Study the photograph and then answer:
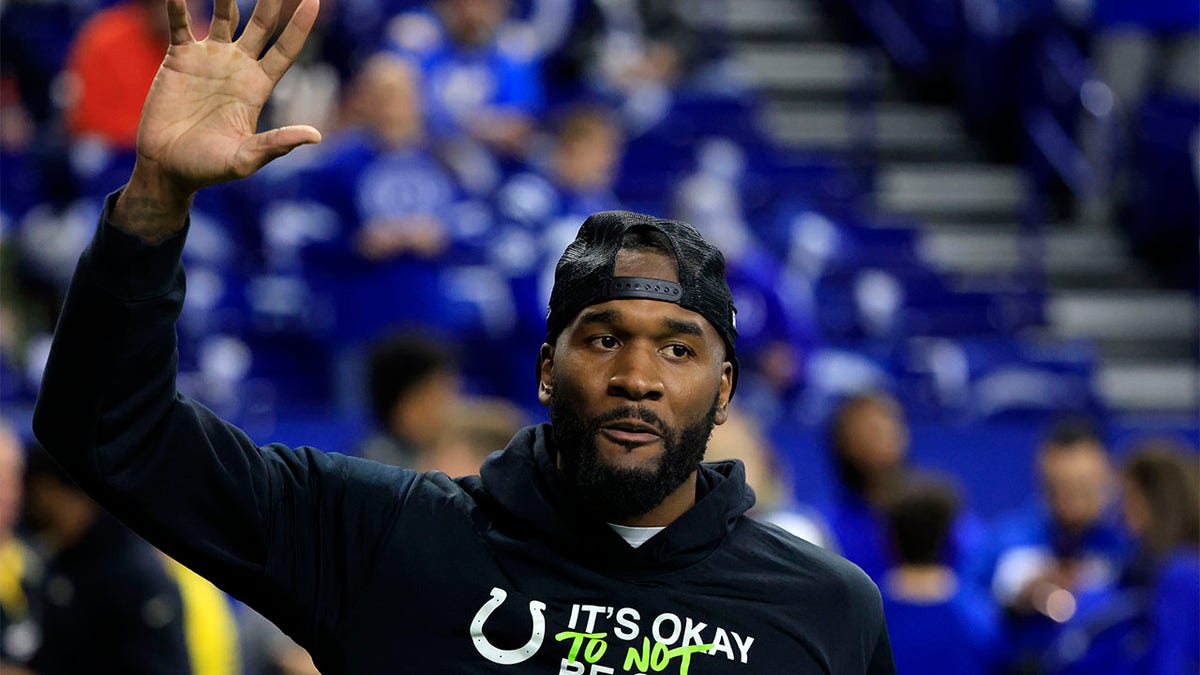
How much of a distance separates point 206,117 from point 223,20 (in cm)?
12

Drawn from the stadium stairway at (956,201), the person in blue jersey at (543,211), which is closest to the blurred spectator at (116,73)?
the person in blue jersey at (543,211)

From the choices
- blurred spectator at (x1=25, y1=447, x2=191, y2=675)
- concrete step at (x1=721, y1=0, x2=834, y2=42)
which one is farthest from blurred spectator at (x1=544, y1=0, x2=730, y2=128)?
blurred spectator at (x1=25, y1=447, x2=191, y2=675)

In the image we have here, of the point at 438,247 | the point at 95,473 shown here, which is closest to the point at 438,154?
the point at 438,247

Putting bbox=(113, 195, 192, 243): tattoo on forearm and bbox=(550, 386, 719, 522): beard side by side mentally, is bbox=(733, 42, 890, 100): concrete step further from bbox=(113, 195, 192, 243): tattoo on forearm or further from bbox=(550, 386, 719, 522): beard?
bbox=(113, 195, 192, 243): tattoo on forearm

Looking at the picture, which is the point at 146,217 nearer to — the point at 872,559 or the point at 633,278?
the point at 633,278

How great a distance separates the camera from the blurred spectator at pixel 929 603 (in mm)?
4914

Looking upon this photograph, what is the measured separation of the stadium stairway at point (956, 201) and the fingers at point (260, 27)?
8793mm

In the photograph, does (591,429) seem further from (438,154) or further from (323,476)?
(438,154)

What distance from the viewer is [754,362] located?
8.05 m

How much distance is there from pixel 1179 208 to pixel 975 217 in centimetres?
159

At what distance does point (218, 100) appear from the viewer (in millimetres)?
2053

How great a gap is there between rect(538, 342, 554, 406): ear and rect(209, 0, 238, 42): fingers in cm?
56

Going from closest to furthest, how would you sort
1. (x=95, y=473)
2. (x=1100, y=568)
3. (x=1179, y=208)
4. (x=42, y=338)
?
(x=95, y=473) < (x=1100, y=568) < (x=42, y=338) < (x=1179, y=208)

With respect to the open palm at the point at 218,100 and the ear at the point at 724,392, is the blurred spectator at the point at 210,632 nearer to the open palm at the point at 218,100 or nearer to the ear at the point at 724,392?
the ear at the point at 724,392
